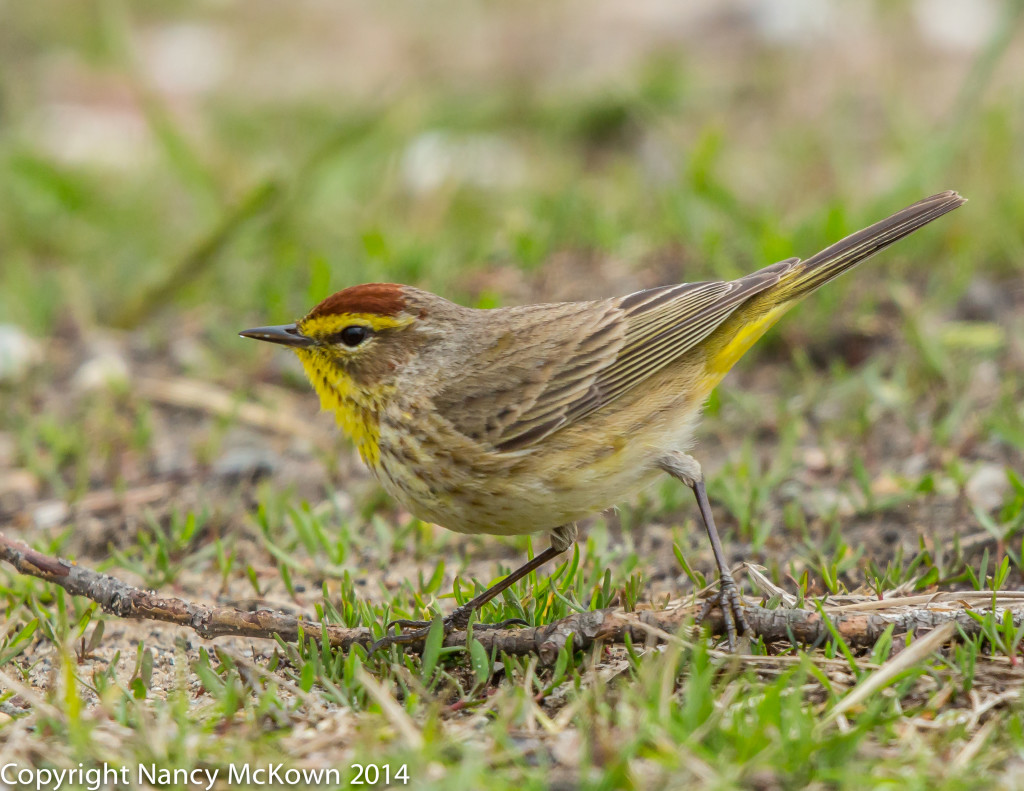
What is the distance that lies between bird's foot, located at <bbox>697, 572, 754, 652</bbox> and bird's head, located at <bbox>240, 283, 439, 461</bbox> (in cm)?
151

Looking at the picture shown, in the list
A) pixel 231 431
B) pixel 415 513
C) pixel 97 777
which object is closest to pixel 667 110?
pixel 231 431

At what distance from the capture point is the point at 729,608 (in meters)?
3.86

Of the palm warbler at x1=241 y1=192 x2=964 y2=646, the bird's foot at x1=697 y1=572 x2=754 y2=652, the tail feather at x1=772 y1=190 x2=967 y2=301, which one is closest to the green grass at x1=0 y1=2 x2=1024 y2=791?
the bird's foot at x1=697 y1=572 x2=754 y2=652

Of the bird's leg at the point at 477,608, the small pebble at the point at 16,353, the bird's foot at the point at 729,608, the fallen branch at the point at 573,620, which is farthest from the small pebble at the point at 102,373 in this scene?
the bird's foot at the point at 729,608

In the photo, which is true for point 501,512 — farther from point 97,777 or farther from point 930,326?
point 930,326

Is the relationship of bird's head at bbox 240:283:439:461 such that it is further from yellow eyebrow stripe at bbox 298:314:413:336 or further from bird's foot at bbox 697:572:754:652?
bird's foot at bbox 697:572:754:652

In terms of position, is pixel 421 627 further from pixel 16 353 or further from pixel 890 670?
pixel 16 353

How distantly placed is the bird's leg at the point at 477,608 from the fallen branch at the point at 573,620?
3.6 inches

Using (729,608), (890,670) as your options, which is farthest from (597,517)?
(890,670)

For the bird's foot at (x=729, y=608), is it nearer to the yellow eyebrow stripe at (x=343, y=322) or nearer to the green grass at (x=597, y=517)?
the green grass at (x=597, y=517)

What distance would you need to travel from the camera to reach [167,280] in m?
7.45

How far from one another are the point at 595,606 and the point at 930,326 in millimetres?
3284

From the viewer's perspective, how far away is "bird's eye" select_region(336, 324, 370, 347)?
478 centimetres

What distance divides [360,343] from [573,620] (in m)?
1.56
